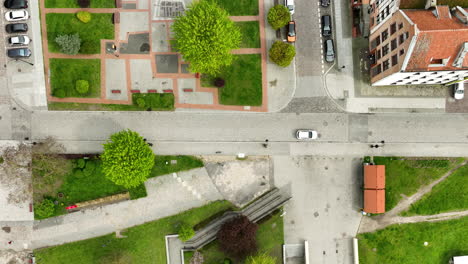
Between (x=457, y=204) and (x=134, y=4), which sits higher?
(x=134, y=4)

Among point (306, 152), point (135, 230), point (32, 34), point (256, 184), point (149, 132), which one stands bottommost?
point (135, 230)

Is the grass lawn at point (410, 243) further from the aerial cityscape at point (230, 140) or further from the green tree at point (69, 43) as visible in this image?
the green tree at point (69, 43)

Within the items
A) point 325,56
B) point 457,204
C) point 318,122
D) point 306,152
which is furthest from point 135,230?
point 457,204

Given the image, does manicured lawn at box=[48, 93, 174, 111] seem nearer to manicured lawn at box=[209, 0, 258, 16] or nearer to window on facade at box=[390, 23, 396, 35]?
manicured lawn at box=[209, 0, 258, 16]

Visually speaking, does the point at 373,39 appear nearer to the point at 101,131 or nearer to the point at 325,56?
the point at 325,56

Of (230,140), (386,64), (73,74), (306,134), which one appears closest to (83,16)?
(73,74)

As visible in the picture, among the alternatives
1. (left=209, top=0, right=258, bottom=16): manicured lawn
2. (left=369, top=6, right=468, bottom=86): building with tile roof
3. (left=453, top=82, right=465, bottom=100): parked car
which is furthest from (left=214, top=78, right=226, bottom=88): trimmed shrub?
(left=453, top=82, right=465, bottom=100): parked car

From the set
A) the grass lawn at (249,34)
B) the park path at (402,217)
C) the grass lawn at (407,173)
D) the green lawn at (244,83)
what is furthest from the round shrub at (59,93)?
the park path at (402,217)
